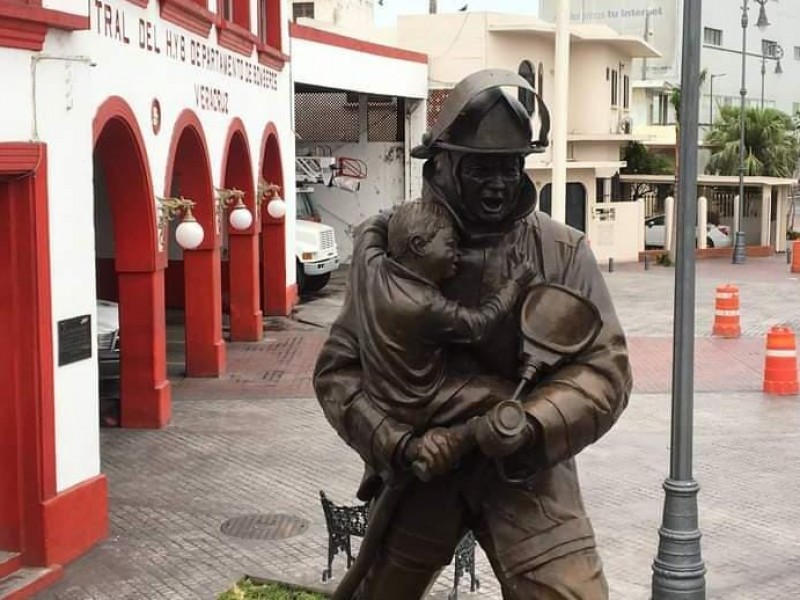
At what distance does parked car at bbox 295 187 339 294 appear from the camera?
24.5 metres

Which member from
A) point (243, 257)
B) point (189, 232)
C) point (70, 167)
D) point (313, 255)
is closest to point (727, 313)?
point (243, 257)

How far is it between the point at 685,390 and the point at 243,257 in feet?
39.6

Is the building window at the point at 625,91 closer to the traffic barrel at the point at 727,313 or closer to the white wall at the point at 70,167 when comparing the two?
the traffic barrel at the point at 727,313

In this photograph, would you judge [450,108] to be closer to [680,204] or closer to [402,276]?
[402,276]

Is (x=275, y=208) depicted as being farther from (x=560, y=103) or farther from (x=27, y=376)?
(x=27, y=376)

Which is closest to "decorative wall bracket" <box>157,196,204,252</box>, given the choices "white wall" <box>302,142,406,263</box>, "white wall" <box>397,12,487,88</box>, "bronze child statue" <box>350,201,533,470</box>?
"bronze child statue" <box>350,201,533,470</box>

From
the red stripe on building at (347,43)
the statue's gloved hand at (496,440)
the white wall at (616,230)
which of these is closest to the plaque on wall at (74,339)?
the statue's gloved hand at (496,440)

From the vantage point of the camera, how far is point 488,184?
13.3 feet

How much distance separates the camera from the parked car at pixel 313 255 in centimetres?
2453

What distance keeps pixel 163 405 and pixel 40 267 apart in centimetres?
517

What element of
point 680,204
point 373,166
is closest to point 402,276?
point 680,204

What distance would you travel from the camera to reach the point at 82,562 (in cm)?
871

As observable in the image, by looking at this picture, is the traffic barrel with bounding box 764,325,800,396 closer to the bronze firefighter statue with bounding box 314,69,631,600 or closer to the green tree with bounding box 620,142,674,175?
the bronze firefighter statue with bounding box 314,69,631,600

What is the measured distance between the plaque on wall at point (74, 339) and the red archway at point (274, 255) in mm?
12223
